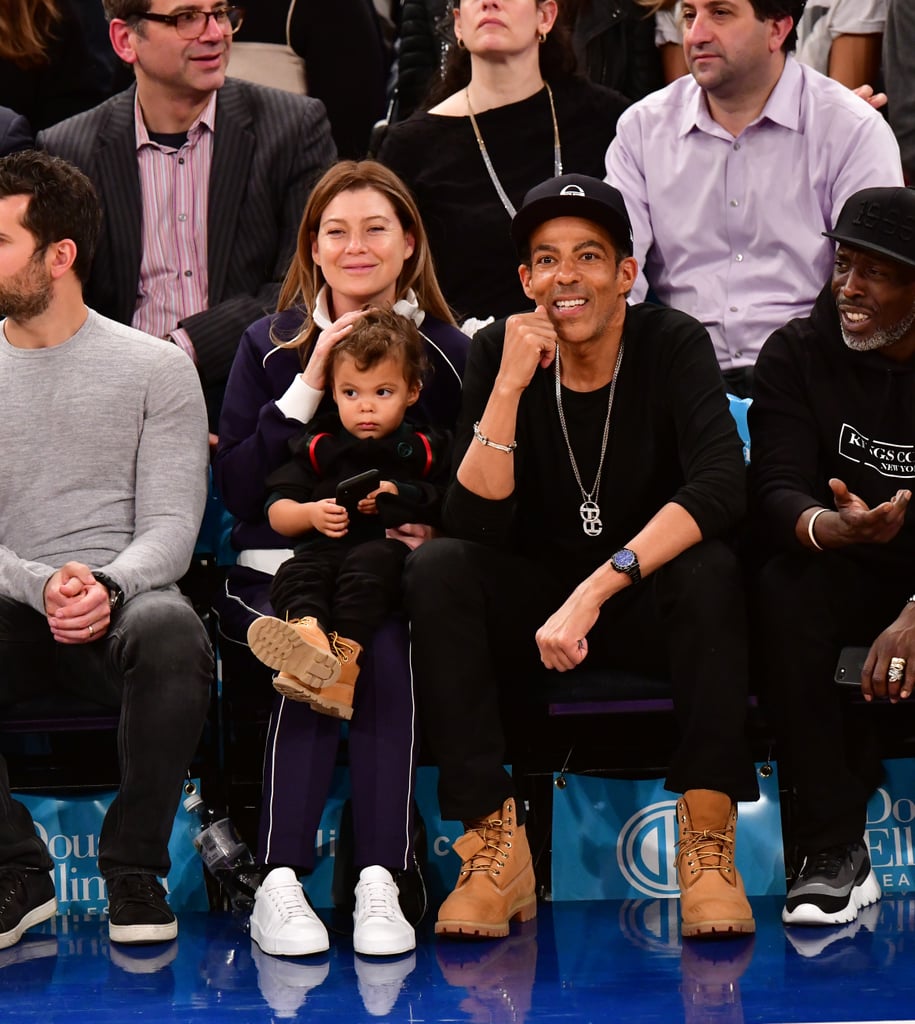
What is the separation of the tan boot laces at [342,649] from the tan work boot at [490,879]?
42 cm

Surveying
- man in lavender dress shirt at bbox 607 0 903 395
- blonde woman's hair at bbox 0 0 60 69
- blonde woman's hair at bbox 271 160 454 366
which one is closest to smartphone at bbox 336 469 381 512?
blonde woman's hair at bbox 271 160 454 366

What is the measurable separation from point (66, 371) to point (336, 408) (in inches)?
24.6

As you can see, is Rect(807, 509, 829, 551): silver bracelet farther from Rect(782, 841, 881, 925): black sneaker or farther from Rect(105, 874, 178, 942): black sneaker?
Rect(105, 874, 178, 942): black sneaker

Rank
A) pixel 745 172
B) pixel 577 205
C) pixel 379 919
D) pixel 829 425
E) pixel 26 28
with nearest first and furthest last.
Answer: pixel 379 919
pixel 577 205
pixel 829 425
pixel 745 172
pixel 26 28

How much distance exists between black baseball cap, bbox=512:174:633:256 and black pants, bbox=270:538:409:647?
76cm

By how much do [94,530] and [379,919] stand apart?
1.13 metres

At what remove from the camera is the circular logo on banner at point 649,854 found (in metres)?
3.65

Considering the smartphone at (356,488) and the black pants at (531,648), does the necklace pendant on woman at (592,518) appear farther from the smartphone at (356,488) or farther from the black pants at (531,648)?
the smartphone at (356,488)

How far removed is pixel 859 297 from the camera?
11.8 feet

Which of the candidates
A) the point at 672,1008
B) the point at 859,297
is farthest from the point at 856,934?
the point at 859,297

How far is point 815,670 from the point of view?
11.1 feet

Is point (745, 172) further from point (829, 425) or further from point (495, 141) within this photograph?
point (829, 425)

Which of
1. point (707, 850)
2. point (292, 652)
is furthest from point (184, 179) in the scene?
point (707, 850)

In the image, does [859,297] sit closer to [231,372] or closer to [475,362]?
[475,362]
